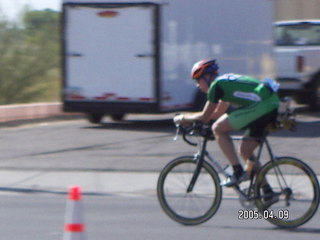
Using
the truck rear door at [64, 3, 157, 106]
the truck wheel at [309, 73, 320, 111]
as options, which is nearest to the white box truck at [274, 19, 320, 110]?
the truck wheel at [309, 73, 320, 111]

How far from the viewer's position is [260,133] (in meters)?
8.05

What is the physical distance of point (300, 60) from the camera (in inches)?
731

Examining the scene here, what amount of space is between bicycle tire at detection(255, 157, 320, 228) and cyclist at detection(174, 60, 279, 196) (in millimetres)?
103

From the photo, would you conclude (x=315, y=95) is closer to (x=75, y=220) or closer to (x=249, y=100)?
(x=249, y=100)

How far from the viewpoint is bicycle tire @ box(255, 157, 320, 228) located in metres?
7.94

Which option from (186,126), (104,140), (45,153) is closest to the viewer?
(186,126)

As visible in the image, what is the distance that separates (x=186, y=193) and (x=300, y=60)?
10.8 m

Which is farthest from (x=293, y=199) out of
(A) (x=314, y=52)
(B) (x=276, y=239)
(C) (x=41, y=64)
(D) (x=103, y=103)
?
(C) (x=41, y=64)

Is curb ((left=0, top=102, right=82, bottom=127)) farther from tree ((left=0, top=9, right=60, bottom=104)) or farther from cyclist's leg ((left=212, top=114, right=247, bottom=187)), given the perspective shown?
cyclist's leg ((left=212, top=114, right=247, bottom=187))

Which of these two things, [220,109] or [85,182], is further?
[85,182]

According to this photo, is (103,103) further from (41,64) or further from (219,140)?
(219,140)

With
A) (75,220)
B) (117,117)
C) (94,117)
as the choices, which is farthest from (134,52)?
(75,220)

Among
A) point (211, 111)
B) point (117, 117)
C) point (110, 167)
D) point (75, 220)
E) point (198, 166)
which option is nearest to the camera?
point (75, 220)

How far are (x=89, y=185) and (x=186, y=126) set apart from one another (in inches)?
128
